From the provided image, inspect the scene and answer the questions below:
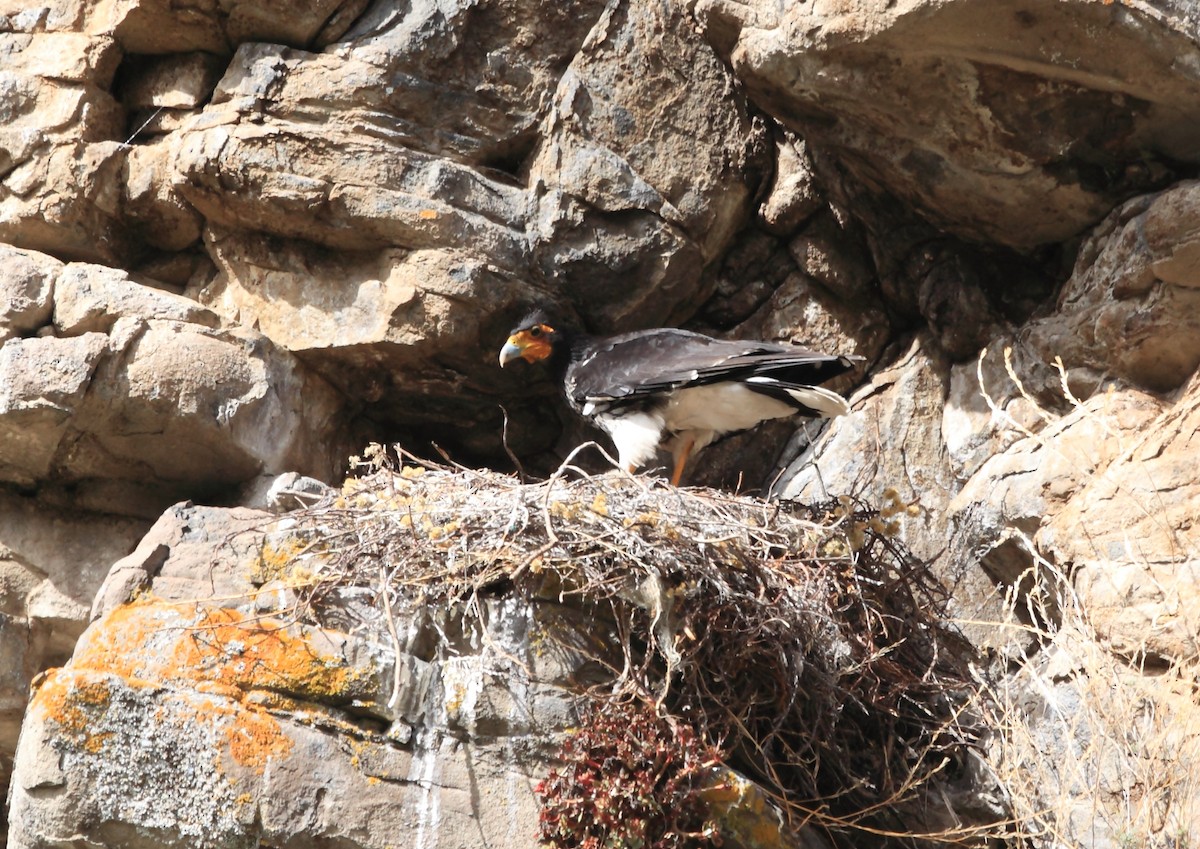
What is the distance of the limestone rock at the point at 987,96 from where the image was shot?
688 cm

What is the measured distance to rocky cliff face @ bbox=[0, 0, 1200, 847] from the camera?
7008mm

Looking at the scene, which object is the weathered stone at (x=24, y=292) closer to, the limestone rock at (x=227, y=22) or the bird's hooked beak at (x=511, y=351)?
the limestone rock at (x=227, y=22)

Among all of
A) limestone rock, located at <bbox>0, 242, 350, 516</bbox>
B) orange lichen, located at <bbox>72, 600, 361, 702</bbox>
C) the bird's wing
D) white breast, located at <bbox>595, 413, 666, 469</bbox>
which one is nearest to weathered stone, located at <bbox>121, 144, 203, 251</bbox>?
limestone rock, located at <bbox>0, 242, 350, 516</bbox>

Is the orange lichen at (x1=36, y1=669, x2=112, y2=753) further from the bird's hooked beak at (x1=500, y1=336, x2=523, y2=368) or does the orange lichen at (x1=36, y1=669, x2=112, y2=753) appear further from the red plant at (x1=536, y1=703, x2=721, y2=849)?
the bird's hooked beak at (x1=500, y1=336, x2=523, y2=368)

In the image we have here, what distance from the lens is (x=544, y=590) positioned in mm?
5992

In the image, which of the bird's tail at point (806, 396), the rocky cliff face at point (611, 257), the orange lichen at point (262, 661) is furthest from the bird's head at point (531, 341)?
the orange lichen at point (262, 661)

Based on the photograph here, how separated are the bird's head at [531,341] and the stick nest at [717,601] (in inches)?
50.8

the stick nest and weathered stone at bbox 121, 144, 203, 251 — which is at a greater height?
weathered stone at bbox 121, 144, 203, 251

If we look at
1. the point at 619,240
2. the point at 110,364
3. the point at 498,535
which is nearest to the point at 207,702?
the point at 498,535

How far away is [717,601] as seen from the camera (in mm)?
5980

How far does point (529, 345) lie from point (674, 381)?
94cm

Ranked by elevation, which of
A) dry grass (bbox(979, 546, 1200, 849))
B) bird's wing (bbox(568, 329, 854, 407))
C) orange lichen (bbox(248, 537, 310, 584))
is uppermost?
bird's wing (bbox(568, 329, 854, 407))

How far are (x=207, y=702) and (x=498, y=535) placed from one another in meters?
1.32

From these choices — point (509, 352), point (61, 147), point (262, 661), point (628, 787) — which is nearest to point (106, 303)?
point (61, 147)
